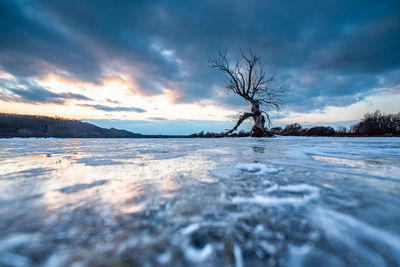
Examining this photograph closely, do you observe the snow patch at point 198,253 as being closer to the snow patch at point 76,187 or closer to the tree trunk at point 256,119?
the snow patch at point 76,187

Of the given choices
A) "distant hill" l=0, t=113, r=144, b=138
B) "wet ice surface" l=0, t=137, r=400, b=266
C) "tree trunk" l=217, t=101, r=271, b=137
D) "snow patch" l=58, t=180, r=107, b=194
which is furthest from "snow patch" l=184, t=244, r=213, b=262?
"distant hill" l=0, t=113, r=144, b=138

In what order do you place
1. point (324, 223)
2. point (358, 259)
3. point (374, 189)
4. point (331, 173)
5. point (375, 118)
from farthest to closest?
point (375, 118), point (331, 173), point (374, 189), point (324, 223), point (358, 259)

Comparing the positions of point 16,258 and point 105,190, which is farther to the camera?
point 105,190

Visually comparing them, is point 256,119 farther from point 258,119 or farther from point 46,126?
point 46,126

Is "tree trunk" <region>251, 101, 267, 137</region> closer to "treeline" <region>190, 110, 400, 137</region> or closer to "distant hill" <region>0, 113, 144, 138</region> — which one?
"treeline" <region>190, 110, 400, 137</region>

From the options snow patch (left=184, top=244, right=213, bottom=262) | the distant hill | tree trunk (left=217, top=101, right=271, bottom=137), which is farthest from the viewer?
the distant hill

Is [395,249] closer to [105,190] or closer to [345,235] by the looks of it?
[345,235]

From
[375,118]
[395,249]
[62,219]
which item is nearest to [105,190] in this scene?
[62,219]

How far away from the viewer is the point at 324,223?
2.16ft

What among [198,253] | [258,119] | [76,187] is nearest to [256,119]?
[258,119]

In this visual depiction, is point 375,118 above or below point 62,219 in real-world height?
above

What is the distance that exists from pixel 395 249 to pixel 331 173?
1.07 metres

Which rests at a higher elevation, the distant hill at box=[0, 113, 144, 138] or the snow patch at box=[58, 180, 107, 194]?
the distant hill at box=[0, 113, 144, 138]

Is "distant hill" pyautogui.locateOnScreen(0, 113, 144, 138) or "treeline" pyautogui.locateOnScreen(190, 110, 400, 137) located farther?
"distant hill" pyautogui.locateOnScreen(0, 113, 144, 138)
